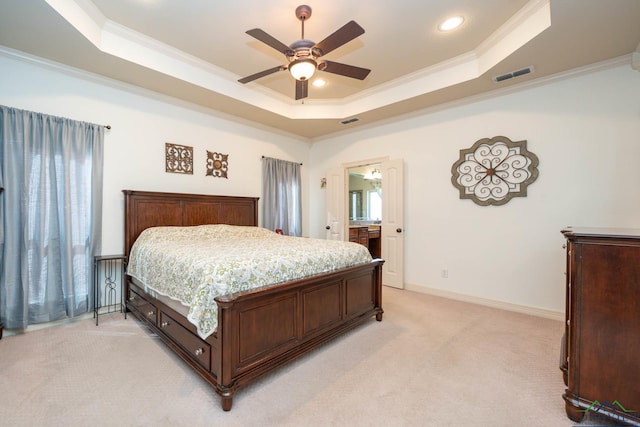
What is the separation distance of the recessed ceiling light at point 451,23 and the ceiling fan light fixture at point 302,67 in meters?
1.51

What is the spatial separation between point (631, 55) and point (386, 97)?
251cm

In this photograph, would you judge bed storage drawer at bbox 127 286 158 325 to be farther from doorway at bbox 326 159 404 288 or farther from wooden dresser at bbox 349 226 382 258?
wooden dresser at bbox 349 226 382 258

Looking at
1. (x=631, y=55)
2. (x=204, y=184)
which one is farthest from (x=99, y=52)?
(x=631, y=55)

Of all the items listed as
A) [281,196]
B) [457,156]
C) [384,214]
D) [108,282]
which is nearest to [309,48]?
[457,156]

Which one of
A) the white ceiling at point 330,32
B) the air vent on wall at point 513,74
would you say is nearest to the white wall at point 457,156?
the white ceiling at point 330,32

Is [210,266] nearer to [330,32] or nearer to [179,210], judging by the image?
[179,210]

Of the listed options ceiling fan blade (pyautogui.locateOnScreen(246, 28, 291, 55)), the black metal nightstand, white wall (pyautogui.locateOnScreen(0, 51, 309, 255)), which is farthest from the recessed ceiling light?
the black metal nightstand

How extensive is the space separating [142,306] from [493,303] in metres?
4.20

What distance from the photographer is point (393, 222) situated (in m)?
4.61

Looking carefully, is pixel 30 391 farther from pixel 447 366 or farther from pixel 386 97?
pixel 386 97

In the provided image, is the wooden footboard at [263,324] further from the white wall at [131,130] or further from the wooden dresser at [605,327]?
the wooden dresser at [605,327]

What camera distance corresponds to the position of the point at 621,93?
289cm

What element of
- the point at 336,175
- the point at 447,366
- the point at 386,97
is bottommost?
the point at 447,366

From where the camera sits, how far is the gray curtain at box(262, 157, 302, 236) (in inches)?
196
